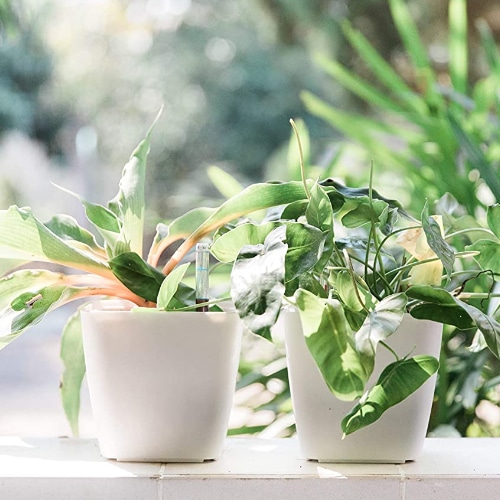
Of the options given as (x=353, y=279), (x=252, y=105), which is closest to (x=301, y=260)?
(x=353, y=279)

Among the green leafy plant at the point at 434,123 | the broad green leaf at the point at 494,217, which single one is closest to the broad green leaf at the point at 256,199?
the broad green leaf at the point at 494,217

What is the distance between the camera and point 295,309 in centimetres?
47

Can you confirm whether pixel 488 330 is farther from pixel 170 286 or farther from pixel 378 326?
pixel 170 286

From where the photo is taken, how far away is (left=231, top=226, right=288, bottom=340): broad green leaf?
1.22ft

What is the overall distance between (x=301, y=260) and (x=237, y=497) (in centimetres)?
14

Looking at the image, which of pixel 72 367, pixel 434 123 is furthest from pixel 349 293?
pixel 434 123

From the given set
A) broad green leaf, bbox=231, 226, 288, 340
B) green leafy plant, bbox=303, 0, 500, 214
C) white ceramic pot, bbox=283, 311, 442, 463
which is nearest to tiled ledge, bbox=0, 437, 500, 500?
white ceramic pot, bbox=283, 311, 442, 463

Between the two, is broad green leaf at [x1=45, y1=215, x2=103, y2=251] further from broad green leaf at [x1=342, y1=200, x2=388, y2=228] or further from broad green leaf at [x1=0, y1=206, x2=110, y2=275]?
broad green leaf at [x1=342, y1=200, x2=388, y2=228]

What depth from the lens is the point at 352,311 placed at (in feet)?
1.47

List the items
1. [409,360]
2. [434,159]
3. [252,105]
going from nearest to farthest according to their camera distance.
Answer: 1. [409,360]
2. [434,159]
3. [252,105]

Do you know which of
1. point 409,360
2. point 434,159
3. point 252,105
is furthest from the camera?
point 252,105

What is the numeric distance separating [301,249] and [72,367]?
21 cm

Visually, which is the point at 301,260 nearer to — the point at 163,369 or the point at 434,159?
the point at 163,369

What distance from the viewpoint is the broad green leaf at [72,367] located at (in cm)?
54
